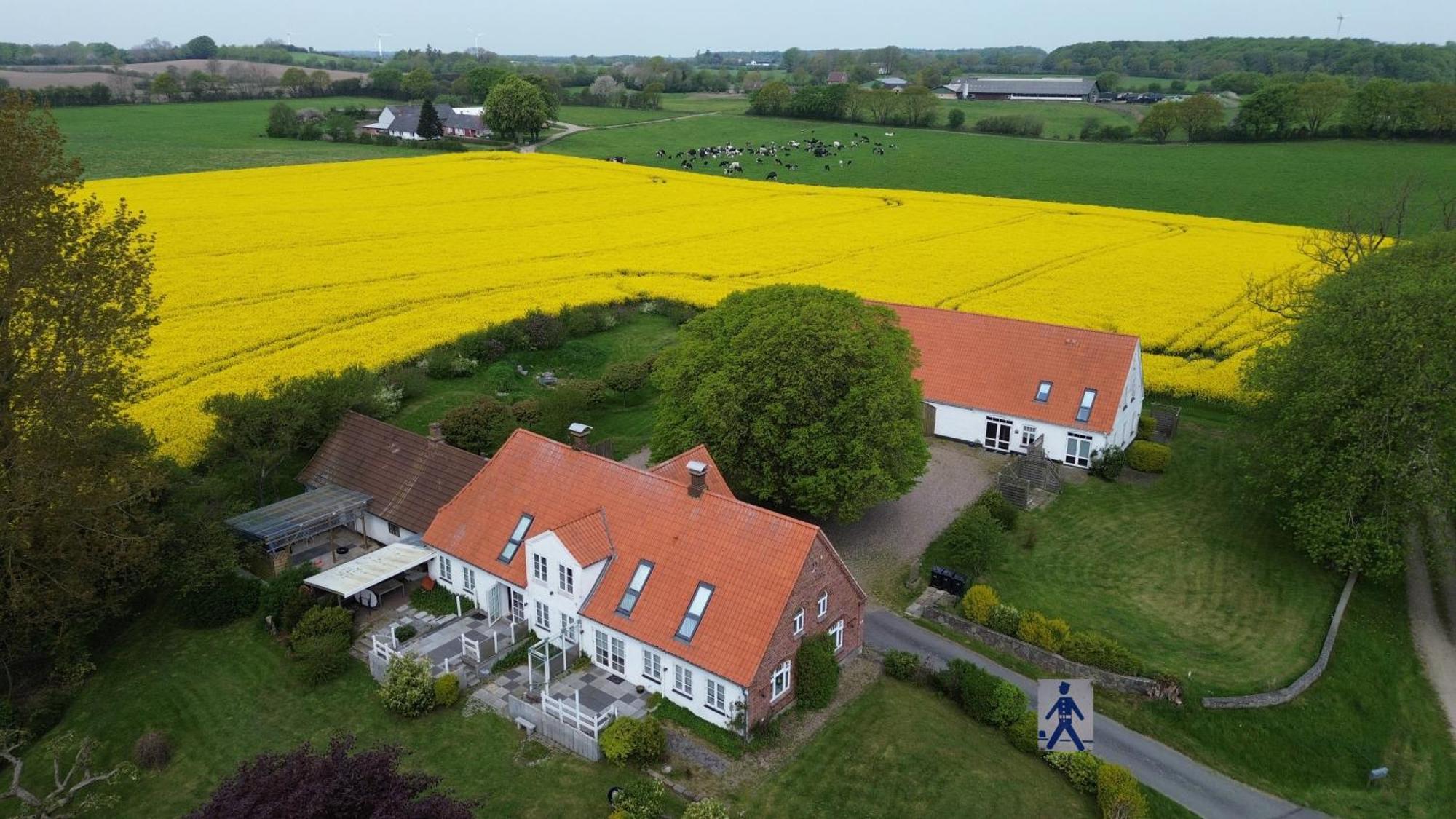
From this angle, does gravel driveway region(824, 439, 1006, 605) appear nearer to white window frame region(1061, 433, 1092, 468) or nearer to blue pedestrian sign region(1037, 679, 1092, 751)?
white window frame region(1061, 433, 1092, 468)

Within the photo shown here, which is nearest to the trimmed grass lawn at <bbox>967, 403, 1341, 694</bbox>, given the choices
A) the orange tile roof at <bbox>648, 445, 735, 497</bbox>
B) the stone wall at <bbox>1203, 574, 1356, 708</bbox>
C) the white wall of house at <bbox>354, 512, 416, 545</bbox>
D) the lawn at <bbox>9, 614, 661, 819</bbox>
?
the stone wall at <bbox>1203, 574, 1356, 708</bbox>

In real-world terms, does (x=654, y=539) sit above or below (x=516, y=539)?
above

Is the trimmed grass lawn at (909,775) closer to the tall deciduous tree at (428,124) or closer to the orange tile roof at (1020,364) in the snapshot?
the orange tile roof at (1020,364)

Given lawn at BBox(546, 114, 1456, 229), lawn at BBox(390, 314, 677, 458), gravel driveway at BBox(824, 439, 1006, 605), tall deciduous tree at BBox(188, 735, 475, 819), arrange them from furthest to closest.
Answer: lawn at BBox(546, 114, 1456, 229) → lawn at BBox(390, 314, 677, 458) → gravel driveway at BBox(824, 439, 1006, 605) → tall deciduous tree at BBox(188, 735, 475, 819)

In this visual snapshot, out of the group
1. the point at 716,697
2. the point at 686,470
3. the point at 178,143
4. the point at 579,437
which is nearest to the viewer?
the point at 716,697

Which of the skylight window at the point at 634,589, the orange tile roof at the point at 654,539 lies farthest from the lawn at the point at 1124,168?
the skylight window at the point at 634,589

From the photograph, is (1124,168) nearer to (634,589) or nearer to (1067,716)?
(634,589)

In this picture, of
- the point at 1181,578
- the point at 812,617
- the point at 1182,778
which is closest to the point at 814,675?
the point at 812,617
